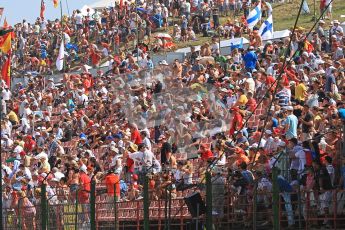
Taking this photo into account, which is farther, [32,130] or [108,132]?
[32,130]

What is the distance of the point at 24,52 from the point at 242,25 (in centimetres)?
1253

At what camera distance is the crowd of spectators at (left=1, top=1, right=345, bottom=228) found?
71.8ft

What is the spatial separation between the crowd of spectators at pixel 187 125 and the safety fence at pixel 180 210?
0.08 m

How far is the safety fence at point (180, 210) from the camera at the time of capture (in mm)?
19750

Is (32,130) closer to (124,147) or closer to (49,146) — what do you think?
(49,146)

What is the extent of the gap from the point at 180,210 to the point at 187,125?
8.73m

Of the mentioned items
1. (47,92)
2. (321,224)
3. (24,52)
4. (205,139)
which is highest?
(24,52)

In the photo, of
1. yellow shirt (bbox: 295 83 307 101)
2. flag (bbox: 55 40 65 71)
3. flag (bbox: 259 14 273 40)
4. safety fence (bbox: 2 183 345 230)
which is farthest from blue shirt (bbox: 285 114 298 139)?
flag (bbox: 55 40 65 71)

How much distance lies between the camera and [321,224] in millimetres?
19875

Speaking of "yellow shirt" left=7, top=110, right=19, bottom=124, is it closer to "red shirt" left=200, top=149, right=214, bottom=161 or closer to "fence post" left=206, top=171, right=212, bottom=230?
"red shirt" left=200, top=149, right=214, bottom=161

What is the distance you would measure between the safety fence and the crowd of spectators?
8 cm

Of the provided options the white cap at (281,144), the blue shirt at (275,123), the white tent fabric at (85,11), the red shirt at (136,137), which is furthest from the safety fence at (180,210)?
the white tent fabric at (85,11)

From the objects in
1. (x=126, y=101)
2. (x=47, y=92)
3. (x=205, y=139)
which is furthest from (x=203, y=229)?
(x=47, y=92)

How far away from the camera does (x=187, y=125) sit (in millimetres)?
31156
